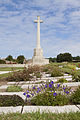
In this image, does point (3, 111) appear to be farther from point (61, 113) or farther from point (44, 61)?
point (44, 61)

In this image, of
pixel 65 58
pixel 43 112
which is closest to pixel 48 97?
pixel 43 112

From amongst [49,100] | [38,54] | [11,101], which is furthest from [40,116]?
[38,54]

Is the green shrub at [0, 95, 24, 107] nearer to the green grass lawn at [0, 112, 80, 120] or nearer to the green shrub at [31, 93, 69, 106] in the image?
the green shrub at [31, 93, 69, 106]

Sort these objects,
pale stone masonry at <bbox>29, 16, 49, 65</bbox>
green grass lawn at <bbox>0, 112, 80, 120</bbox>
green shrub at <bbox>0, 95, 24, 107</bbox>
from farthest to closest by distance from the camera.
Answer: pale stone masonry at <bbox>29, 16, 49, 65</bbox>, green shrub at <bbox>0, 95, 24, 107</bbox>, green grass lawn at <bbox>0, 112, 80, 120</bbox>

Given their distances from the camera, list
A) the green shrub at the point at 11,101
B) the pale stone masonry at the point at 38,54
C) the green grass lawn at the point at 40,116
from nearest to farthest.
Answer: the green grass lawn at the point at 40,116
the green shrub at the point at 11,101
the pale stone masonry at the point at 38,54

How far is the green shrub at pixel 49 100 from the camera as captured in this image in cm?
305

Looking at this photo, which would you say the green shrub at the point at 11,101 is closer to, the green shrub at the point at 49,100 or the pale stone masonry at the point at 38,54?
the green shrub at the point at 49,100

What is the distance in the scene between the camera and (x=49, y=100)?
310 cm

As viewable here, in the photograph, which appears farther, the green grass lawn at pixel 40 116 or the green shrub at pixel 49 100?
the green shrub at pixel 49 100

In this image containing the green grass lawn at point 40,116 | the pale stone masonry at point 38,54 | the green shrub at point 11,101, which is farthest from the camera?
the pale stone masonry at point 38,54

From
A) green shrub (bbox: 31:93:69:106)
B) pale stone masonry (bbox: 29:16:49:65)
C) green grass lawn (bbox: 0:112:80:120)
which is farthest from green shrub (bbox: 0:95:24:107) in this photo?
pale stone masonry (bbox: 29:16:49:65)

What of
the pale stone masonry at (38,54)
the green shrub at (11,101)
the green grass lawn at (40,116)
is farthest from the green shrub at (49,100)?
the pale stone masonry at (38,54)

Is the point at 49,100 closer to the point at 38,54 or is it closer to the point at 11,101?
the point at 11,101

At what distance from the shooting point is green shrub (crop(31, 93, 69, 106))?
10.0ft
